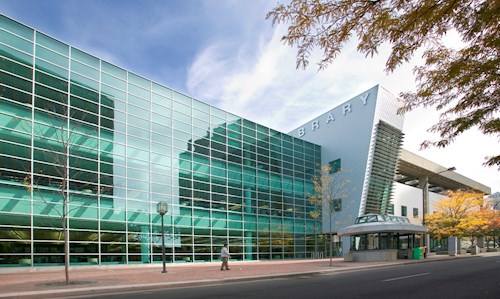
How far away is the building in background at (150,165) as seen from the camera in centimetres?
2459

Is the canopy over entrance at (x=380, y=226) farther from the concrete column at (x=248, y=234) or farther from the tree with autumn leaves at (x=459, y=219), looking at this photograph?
the tree with autumn leaves at (x=459, y=219)

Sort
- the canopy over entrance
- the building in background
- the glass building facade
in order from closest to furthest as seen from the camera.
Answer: the glass building facade < the building in background < the canopy over entrance

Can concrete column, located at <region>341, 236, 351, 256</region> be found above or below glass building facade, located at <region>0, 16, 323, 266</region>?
below

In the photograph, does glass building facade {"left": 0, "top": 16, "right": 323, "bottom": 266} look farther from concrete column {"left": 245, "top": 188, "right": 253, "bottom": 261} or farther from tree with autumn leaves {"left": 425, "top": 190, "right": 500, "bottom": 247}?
tree with autumn leaves {"left": 425, "top": 190, "right": 500, "bottom": 247}

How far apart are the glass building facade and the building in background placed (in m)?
0.08

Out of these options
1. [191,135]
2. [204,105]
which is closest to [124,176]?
[191,135]

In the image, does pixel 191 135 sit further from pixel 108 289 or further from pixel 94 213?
pixel 108 289

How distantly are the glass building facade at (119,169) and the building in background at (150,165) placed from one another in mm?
82

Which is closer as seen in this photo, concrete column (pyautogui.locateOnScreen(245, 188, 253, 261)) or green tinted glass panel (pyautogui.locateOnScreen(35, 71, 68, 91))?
green tinted glass panel (pyautogui.locateOnScreen(35, 71, 68, 91))

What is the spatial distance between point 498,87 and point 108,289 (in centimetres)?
1250

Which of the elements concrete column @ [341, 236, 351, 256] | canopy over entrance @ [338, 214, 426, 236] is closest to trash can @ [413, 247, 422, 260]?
canopy over entrance @ [338, 214, 426, 236]

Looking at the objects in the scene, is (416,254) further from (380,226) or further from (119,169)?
(119,169)

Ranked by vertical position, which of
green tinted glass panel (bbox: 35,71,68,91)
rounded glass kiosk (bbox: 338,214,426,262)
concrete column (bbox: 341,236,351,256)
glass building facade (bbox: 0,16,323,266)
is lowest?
concrete column (bbox: 341,236,351,256)

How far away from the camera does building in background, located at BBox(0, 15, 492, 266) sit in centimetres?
2459
